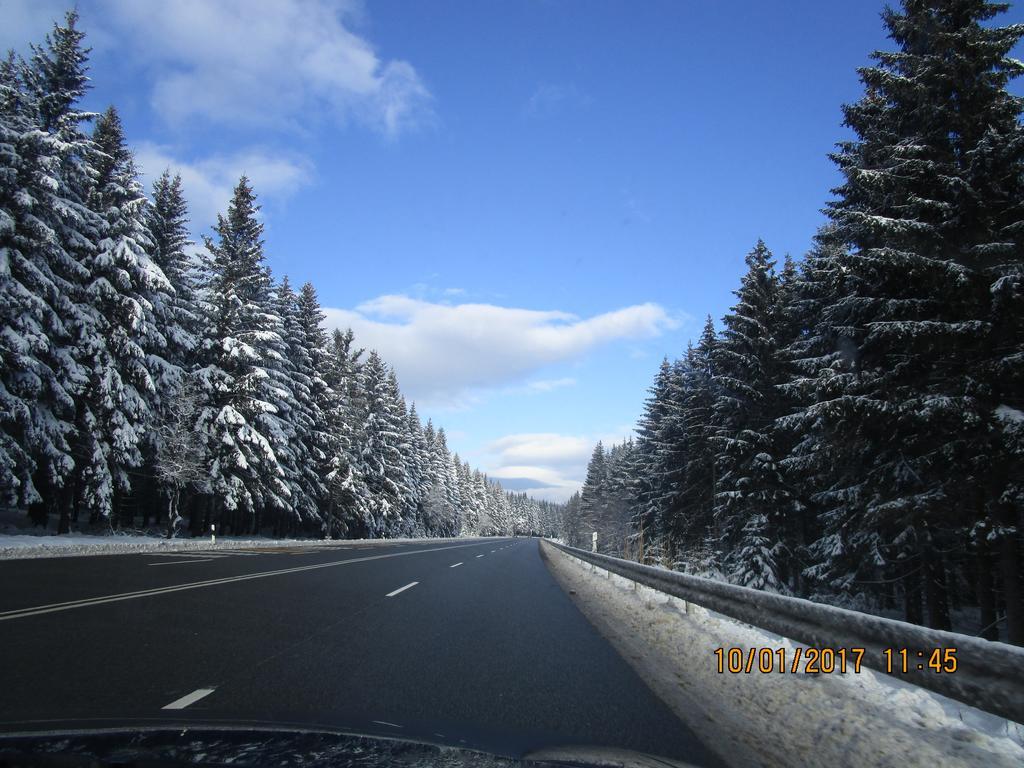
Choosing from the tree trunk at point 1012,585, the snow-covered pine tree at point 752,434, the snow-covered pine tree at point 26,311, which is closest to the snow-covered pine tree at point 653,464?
the snow-covered pine tree at point 752,434

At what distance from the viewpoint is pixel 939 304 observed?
467 inches

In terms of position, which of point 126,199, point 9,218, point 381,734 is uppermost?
point 126,199

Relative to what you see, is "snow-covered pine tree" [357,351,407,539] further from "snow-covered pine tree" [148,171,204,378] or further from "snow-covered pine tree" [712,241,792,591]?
"snow-covered pine tree" [712,241,792,591]

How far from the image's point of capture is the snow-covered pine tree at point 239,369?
2967 cm

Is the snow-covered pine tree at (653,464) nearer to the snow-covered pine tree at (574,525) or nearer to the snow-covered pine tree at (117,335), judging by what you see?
the snow-covered pine tree at (117,335)

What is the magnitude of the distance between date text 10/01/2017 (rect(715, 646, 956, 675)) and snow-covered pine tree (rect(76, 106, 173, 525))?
24814 millimetres

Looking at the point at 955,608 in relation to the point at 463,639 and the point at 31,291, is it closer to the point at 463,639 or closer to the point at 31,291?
the point at 463,639

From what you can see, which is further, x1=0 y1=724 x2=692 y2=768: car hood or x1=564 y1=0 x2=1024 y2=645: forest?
x1=564 y1=0 x2=1024 y2=645: forest

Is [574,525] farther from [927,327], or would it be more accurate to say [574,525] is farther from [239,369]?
[927,327]

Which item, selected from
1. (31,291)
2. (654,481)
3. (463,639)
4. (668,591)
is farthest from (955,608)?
(31,291)

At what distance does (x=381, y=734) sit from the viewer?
10.7 ft

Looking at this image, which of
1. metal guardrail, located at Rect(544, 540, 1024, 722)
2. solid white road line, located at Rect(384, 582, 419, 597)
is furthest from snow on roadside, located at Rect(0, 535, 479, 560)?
metal guardrail, located at Rect(544, 540, 1024, 722)

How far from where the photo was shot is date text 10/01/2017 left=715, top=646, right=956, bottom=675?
3.45m

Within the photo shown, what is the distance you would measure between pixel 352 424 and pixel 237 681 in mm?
41396
